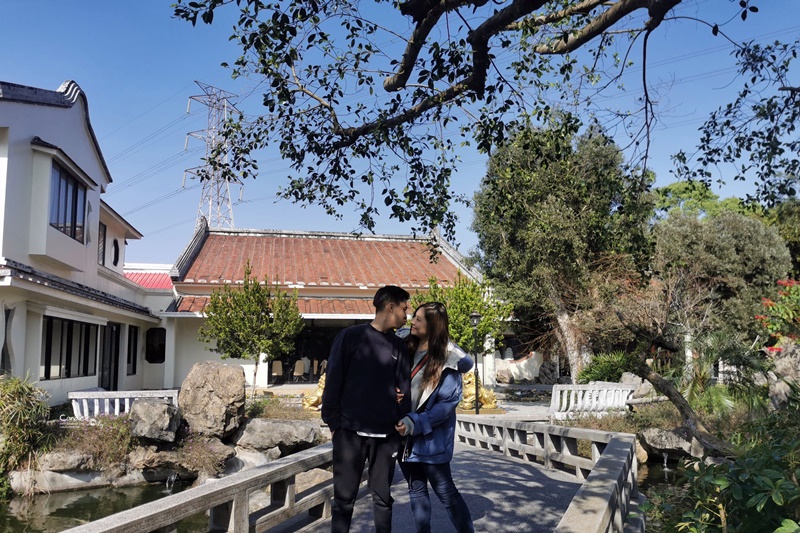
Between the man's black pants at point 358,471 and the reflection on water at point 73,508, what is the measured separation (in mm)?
5853

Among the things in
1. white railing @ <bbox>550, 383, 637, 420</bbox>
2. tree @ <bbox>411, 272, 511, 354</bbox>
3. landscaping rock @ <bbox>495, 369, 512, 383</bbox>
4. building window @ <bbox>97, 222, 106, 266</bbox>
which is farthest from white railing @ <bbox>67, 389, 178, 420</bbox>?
landscaping rock @ <bbox>495, 369, 512, 383</bbox>

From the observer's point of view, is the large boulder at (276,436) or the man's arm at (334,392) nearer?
the man's arm at (334,392)

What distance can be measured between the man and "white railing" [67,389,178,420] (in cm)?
982

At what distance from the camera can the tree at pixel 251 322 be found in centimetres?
1898

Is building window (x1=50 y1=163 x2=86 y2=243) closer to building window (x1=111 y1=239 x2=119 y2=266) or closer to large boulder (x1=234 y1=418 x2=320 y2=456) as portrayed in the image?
building window (x1=111 y1=239 x2=119 y2=266)

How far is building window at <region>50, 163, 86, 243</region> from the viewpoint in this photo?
50.0 feet

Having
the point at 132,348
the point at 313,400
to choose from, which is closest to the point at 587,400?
the point at 313,400

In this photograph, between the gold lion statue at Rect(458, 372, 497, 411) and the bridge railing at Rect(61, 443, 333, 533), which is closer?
the bridge railing at Rect(61, 443, 333, 533)

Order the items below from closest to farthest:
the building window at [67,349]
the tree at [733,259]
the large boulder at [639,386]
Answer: the building window at [67,349] < the large boulder at [639,386] < the tree at [733,259]

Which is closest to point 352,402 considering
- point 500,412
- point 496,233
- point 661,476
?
point 661,476

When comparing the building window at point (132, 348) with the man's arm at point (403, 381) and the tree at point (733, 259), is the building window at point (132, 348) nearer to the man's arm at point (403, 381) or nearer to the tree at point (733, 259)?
the tree at point (733, 259)

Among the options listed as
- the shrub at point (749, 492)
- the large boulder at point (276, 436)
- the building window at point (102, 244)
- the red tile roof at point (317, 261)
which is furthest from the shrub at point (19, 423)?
the red tile roof at point (317, 261)

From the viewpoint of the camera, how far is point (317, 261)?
1089 inches

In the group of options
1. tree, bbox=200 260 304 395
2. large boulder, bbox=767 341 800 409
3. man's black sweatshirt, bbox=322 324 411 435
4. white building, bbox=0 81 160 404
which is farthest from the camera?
tree, bbox=200 260 304 395
